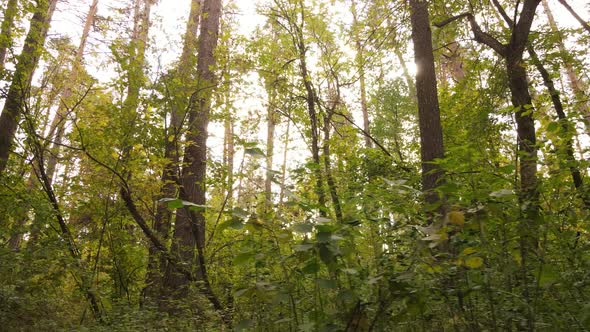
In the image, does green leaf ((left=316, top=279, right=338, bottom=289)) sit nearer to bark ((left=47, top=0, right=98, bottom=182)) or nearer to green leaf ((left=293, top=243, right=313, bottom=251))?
green leaf ((left=293, top=243, right=313, bottom=251))

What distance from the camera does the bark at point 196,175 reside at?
6.65 m

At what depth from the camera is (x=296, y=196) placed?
2334 millimetres

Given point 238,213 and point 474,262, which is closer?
point 474,262

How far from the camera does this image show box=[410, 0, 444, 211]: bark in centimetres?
699

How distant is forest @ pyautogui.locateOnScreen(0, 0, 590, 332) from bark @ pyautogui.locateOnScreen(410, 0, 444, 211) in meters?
0.03

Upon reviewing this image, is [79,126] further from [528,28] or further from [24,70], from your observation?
[528,28]

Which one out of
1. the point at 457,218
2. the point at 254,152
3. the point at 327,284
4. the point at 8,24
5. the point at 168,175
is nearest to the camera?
the point at 457,218

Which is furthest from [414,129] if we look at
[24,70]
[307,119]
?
[24,70]

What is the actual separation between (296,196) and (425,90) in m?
5.69

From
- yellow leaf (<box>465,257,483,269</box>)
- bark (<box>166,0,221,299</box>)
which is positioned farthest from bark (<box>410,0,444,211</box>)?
yellow leaf (<box>465,257,483,269</box>)

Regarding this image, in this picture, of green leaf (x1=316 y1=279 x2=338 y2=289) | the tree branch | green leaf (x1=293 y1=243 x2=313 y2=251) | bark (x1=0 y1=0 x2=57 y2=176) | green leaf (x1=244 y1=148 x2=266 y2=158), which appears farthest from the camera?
the tree branch

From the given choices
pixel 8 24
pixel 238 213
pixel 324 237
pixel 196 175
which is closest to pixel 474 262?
pixel 324 237

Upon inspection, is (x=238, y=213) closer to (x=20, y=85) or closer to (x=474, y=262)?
(x=474, y=262)

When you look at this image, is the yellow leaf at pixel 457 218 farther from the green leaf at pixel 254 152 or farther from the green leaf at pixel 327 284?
the green leaf at pixel 254 152
